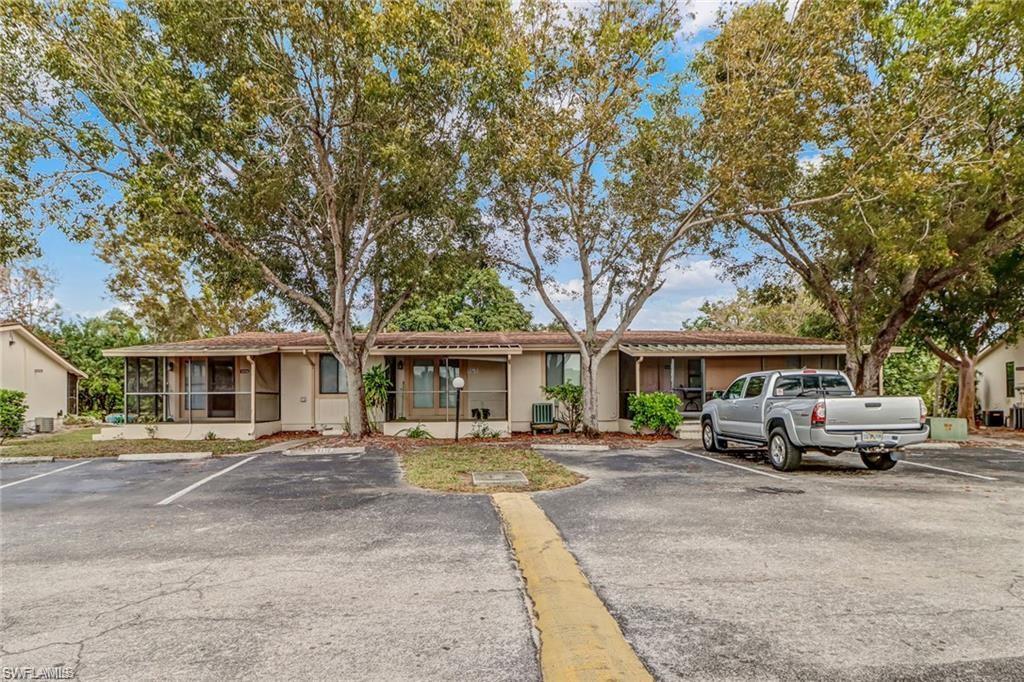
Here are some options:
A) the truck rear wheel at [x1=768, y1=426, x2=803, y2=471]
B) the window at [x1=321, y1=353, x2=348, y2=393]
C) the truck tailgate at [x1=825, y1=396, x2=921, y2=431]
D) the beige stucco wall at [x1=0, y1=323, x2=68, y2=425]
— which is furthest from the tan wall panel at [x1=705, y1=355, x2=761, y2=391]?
the beige stucco wall at [x1=0, y1=323, x2=68, y2=425]

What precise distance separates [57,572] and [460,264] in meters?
11.7

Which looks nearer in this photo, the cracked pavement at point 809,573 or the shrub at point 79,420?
the cracked pavement at point 809,573

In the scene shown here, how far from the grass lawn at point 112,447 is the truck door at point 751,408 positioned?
1108 centimetres

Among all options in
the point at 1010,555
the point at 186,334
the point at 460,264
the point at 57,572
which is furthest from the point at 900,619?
the point at 186,334

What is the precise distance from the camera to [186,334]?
91.8 ft

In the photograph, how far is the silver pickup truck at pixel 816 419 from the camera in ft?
30.7

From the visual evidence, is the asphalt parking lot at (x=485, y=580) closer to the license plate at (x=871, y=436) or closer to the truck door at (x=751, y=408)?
the license plate at (x=871, y=436)

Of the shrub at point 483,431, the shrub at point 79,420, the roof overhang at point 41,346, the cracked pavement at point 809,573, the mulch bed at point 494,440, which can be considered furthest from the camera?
the shrub at point 79,420

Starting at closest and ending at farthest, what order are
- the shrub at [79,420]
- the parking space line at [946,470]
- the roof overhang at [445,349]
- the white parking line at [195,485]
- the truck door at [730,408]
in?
the white parking line at [195,485] < the parking space line at [946,470] < the truck door at [730,408] < the roof overhang at [445,349] < the shrub at [79,420]

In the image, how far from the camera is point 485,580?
15.9ft

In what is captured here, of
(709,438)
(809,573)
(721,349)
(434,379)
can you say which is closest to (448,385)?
(434,379)

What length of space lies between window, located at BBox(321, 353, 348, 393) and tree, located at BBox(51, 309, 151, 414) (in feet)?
41.9

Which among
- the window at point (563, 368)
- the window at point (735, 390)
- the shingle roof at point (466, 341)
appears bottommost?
the window at point (735, 390)

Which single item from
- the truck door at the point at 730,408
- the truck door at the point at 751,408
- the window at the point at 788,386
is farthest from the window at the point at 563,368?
the window at the point at 788,386
